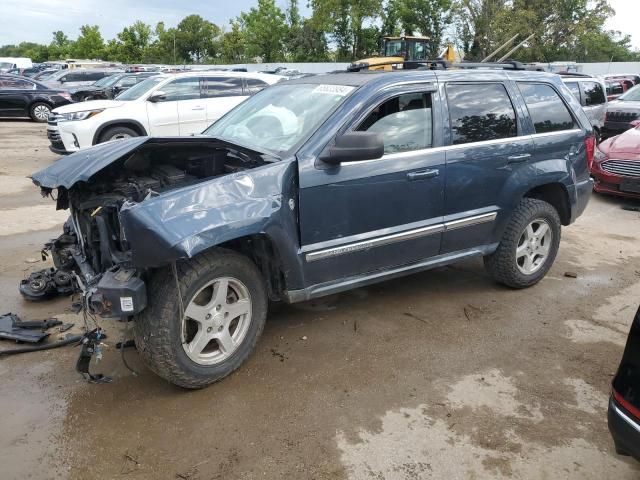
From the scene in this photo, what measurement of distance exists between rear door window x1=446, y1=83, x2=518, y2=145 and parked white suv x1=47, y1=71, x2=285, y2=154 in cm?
674

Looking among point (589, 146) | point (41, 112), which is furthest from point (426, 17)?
point (589, 146)

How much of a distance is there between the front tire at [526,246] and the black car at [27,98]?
58.8 feet

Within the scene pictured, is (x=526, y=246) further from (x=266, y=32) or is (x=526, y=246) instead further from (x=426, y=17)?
(x=266, y=32)

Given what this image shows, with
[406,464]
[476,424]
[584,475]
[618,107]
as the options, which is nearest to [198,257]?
[406,464]

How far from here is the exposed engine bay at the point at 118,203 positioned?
2.88 m

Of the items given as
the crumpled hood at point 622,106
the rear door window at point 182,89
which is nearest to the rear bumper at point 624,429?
the rear door window at point 182,89

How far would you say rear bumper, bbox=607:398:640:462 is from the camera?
212 cm

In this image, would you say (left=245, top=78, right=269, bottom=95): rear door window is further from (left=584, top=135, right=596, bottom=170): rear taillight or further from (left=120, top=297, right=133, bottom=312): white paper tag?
(left=120, top=297, right=133, bottom=312): white paper tag

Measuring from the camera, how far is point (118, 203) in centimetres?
325

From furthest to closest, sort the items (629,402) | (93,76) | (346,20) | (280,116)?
1. (346,20)
2. (93,76)
3. (280,116)
4. (629,402)

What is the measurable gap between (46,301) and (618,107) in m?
12.3

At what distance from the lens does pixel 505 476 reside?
263 centimetres

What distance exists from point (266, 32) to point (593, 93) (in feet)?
163

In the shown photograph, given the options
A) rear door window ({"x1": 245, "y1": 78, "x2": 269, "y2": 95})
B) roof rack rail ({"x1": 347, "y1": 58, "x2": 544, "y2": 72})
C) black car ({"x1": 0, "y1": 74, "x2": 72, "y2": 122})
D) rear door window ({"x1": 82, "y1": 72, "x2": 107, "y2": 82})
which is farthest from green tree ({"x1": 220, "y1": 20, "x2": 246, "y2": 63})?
roof rack rail ({"x1": 347, "y1": 58, "x2": 544, "y2": 72})
